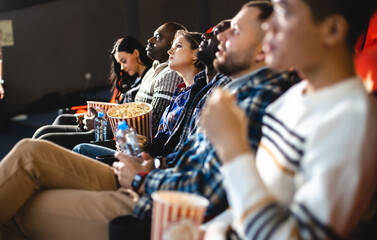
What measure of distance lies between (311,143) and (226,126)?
181 mm

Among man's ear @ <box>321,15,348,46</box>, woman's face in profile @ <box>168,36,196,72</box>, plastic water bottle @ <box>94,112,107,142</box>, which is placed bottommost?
plastic water bottle @ <box>94,112,107,142</box>

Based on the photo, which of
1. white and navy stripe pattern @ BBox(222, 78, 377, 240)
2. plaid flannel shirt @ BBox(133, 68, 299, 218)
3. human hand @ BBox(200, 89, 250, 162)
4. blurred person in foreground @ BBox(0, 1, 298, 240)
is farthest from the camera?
blurred person in foreground @ BBox(0, 1, 298, 240)

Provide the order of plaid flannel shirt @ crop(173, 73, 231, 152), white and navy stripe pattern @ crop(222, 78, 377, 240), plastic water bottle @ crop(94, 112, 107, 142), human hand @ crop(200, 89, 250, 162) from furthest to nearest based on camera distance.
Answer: plastic water bottle @ crop(94, 112, 107, 142) < plaid flannel shirt @ crop(173, 73, 231, 152) < human hand @ crop(200, 89, 250, 162) < white and navy stripe pattern @ crop(222, 78, 377, 240)

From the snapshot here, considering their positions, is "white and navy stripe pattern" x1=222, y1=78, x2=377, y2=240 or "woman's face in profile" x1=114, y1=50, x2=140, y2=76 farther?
"woman's face in profile" x1=114, y1=50, x2=140, y2=76

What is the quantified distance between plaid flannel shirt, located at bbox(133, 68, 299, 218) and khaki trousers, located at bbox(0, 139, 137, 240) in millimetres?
118

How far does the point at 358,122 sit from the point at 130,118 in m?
1.50

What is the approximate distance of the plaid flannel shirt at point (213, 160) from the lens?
1.29m

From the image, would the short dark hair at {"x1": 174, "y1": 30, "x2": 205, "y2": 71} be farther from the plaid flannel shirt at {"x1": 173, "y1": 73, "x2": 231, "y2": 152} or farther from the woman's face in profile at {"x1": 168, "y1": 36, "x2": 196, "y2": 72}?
the plaid flannel shirt at {"x1": 173, "y1": 73, "x2": 231, "y2": 152}

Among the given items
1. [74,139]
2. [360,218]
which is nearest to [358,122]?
[360,218]

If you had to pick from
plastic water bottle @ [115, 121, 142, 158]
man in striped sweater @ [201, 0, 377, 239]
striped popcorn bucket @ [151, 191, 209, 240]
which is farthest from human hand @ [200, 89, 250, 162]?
plastic water bottle @ [115, 121, 142, 158]

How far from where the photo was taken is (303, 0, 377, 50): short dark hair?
945 millimetres

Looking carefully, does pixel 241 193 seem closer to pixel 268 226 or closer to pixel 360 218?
pixel 268 226

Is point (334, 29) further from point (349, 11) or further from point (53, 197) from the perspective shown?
point (53, 197)

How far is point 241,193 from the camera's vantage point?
3.03 ft
